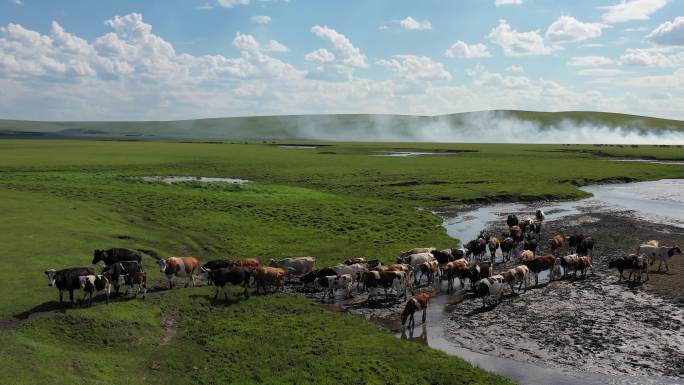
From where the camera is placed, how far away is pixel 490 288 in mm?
20875

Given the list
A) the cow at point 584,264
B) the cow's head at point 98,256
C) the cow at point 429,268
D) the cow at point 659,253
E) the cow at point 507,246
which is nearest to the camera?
the cow's head at point 98,256

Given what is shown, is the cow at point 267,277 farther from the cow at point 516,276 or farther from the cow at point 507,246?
the cow at point 507,246

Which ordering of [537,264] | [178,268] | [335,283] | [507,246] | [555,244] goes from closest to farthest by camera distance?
1. [335,283]
2. [178,268]
3. [537,264]
4. [507,246]
5. [555,244]

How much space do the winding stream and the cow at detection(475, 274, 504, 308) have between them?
5.28 ft

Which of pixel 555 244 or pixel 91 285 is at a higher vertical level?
pixel 91 285

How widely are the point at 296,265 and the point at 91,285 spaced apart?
31.2ft

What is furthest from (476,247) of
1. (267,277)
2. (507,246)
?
A: (267,277)

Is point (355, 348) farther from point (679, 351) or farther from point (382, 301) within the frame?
point (679, 351)

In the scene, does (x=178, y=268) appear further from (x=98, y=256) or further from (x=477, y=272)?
(x=477, y=272)

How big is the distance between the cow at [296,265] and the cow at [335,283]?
282 centimetres

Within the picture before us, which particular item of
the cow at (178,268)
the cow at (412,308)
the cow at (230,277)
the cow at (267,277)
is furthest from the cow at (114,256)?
the cow at (412,308)

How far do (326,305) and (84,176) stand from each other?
50606mm

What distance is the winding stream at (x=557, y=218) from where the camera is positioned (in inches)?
576

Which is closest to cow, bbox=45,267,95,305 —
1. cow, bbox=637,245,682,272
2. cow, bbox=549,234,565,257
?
cow, bbox=549,234,565,257
